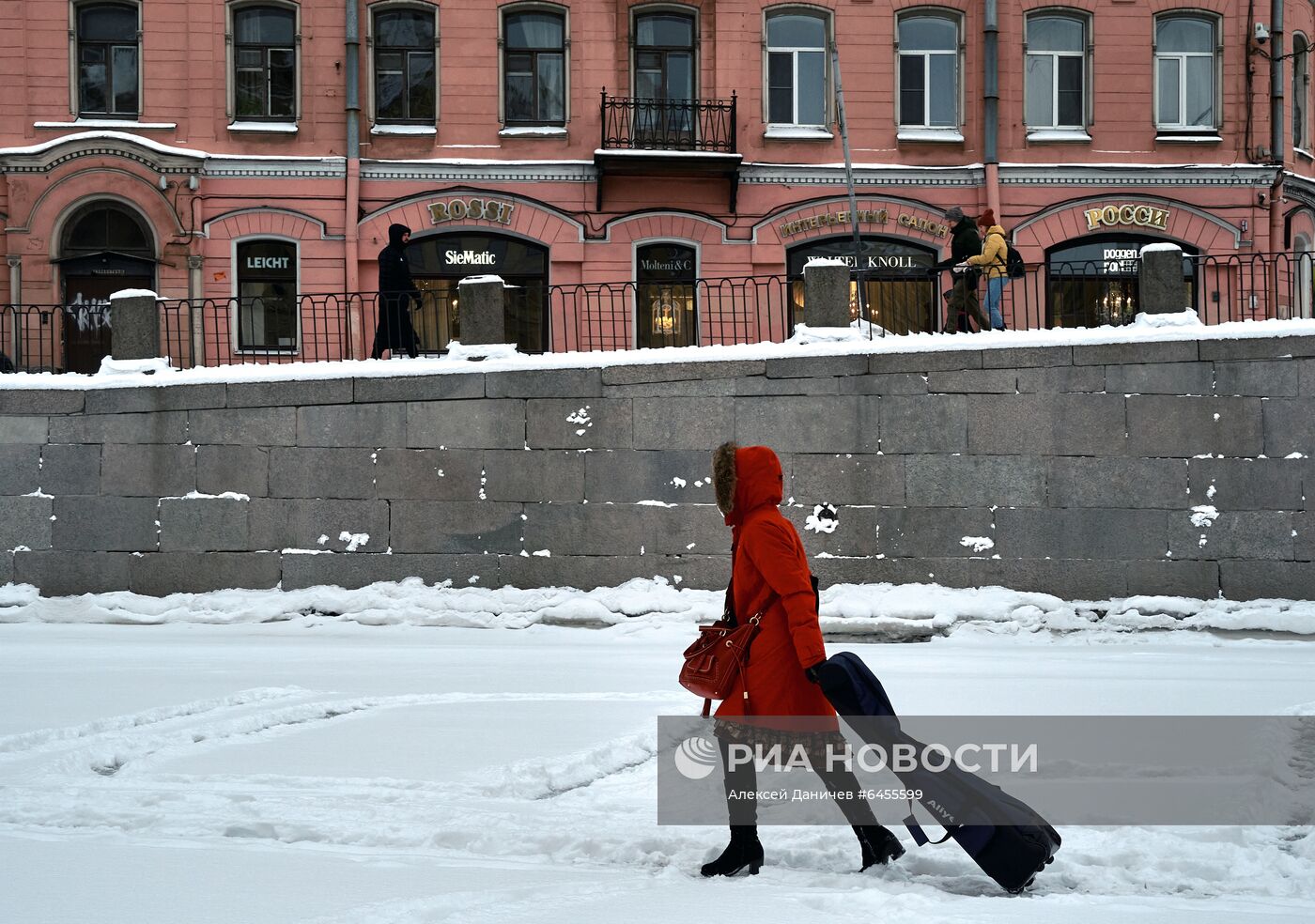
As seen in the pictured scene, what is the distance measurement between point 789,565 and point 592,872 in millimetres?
1392

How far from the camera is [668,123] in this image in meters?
19.9

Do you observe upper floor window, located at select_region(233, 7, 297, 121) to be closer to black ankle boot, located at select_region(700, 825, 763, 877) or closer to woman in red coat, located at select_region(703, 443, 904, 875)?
woman in red coat, located at select_region(703, 443, 904, 875)

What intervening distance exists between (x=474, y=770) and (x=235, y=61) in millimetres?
15851

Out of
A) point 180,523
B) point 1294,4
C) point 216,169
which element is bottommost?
point 180,523

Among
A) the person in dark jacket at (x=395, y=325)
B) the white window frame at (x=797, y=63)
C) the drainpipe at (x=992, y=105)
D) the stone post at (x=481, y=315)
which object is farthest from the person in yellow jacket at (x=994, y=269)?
the person in dark jacket at (x=395, y=325)

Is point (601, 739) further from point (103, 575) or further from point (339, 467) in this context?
point (103, 575)

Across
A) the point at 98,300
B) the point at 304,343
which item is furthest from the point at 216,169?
the point at 304,343

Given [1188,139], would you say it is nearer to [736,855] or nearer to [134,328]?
[134,328]

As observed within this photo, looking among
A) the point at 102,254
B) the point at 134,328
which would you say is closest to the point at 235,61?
the point at 102,254

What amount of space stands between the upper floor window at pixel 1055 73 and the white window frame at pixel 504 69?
699 cm

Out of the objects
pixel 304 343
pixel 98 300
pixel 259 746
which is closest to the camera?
pixel 259 746

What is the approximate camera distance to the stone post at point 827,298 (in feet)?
42.0

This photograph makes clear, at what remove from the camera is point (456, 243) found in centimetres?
2014

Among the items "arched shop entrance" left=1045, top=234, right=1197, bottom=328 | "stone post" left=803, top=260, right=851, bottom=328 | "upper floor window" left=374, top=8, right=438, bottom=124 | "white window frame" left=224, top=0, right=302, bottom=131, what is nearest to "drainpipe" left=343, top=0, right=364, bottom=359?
"upper floor window" left=374, top=8, right=438, bottom=124
